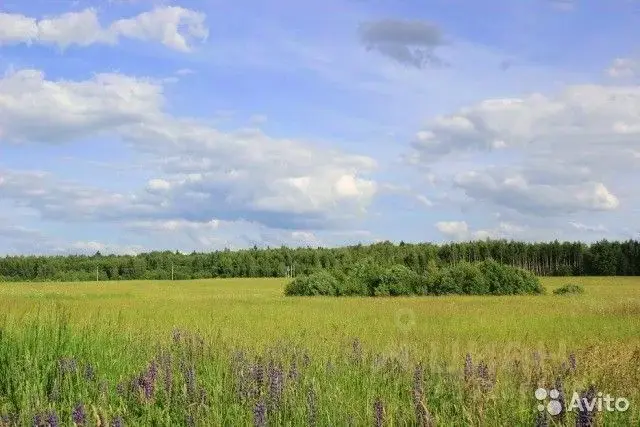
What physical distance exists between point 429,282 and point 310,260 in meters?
68.7

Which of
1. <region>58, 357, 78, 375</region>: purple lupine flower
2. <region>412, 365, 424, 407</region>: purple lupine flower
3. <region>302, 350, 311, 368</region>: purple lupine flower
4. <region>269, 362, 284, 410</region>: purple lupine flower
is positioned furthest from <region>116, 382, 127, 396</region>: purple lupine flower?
<region>412, 365, 424, 407</region>: purple lupine flower

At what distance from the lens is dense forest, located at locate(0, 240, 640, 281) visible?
94062mm

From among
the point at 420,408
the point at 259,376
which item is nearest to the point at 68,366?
the point at 259,376

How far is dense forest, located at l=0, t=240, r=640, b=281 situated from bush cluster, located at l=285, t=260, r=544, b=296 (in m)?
47.2

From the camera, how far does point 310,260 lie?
108m

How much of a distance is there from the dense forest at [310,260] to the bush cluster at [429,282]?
47.2 meters

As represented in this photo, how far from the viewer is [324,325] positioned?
1739 cm

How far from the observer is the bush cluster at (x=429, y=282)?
38.8 metres

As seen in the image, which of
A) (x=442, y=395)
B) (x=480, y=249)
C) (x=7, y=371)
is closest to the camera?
(x=442, y=395)

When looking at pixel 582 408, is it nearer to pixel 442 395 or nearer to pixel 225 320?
pixel 442 395

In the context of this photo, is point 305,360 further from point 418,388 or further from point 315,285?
point 315,285

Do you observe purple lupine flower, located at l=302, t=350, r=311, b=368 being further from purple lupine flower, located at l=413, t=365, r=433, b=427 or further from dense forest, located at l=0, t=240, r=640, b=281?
dense forest, located at l=0, t=240, r=640, b=281

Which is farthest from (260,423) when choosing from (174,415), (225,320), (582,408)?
(225,320)

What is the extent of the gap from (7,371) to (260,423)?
435cm
